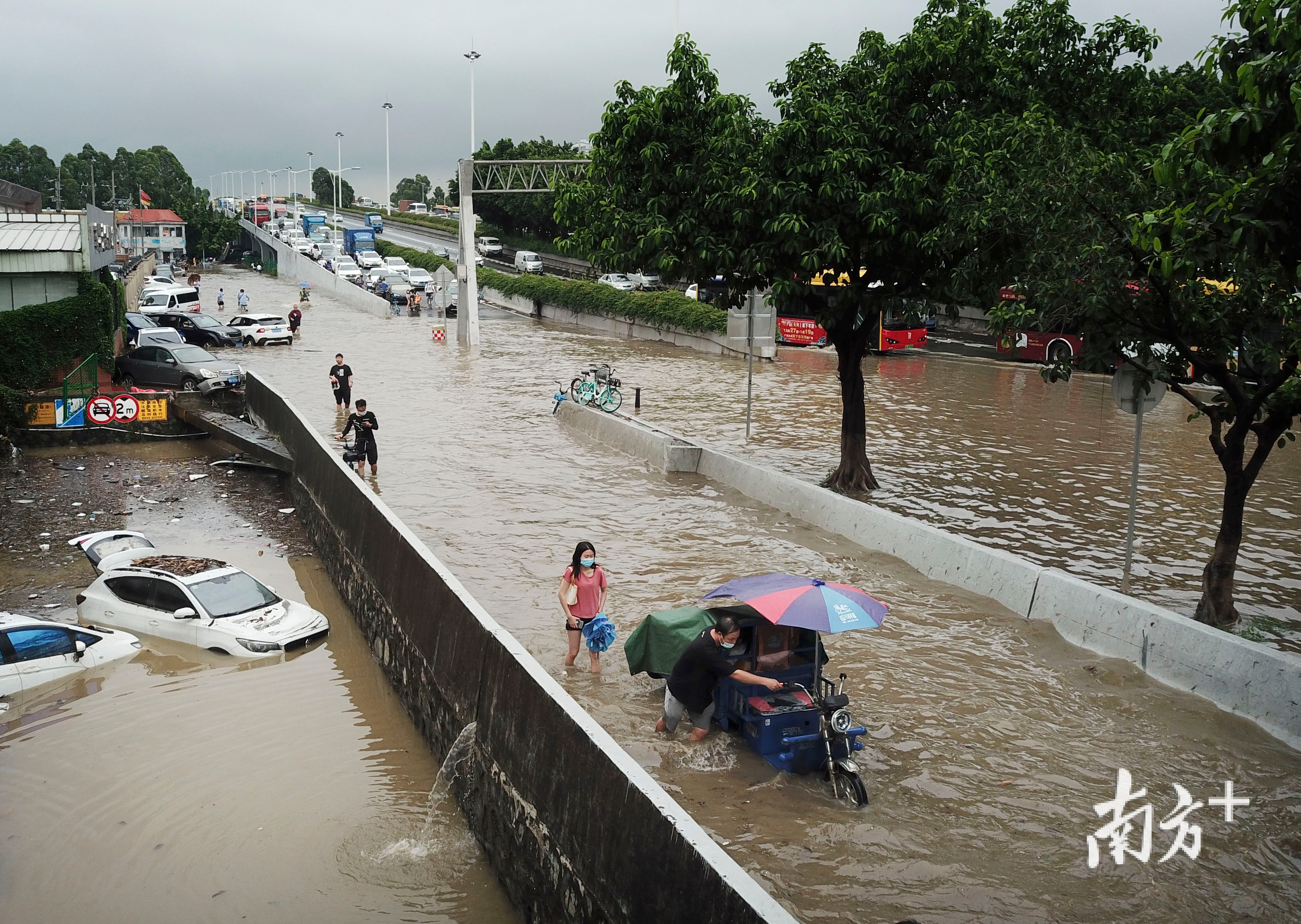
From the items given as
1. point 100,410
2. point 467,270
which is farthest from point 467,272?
point 100,410

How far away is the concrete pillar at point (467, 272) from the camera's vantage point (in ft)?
136

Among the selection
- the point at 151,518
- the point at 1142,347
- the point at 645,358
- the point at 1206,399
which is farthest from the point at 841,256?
the point at 645,358

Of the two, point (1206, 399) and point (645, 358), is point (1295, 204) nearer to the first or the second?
point (1206, 399)

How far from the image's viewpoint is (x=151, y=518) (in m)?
20.5

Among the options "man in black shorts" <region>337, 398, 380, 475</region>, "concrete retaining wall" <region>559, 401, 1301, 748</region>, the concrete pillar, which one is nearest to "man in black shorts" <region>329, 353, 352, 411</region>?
"man in black shorts" <region>337, 398, 380, 475</region>

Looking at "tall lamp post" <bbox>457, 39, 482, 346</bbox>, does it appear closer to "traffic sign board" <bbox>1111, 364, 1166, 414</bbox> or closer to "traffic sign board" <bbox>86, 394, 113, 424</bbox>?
"traffic sign board" <bbox>86, 394, 113, 424</bbox>

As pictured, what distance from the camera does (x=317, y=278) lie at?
6444 centimetres

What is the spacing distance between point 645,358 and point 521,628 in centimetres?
2923

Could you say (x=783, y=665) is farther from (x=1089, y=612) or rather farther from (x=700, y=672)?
(x=1089, y=612)

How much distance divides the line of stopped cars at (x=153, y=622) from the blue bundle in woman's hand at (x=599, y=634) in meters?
6.19

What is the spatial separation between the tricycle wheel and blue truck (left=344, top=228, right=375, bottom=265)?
78958 millimetres

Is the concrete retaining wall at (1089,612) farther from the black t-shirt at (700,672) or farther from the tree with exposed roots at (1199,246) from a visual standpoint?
the black t-shirt at (700,672)

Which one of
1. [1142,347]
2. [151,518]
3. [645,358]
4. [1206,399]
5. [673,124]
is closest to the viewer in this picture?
[1142,347]

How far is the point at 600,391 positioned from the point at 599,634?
56.2 ft
